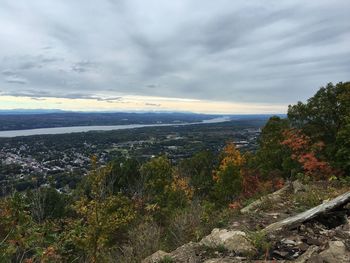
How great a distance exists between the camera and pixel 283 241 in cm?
675

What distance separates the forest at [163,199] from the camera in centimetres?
800

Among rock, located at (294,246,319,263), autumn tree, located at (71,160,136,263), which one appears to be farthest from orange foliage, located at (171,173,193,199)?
rock, located at (294,246,319,263)

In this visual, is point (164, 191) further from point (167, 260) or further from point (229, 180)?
point (167, 260)

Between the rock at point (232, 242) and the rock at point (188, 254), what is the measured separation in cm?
25

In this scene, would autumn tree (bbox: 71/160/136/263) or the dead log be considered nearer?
the dead log

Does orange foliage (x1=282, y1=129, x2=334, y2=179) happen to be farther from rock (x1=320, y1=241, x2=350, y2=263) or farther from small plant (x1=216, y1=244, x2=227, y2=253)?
rock (x1=320, y1=241, x2=350, y2=263)

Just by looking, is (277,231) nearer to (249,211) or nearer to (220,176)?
(249,211)

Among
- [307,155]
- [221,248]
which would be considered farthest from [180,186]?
[221,248]

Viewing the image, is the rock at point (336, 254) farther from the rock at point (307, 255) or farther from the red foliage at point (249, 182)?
the red foliage at point (249, 182)

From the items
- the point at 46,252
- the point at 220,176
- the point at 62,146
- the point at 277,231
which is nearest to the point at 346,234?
the point at 277,231

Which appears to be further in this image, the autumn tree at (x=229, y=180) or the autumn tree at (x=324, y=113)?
the autumn tree at (x=229, y=180)

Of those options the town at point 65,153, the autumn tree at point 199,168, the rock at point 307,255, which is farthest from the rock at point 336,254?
the town at point 65,153

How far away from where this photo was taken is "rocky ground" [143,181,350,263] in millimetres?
6035

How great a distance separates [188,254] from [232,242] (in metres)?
0.99
